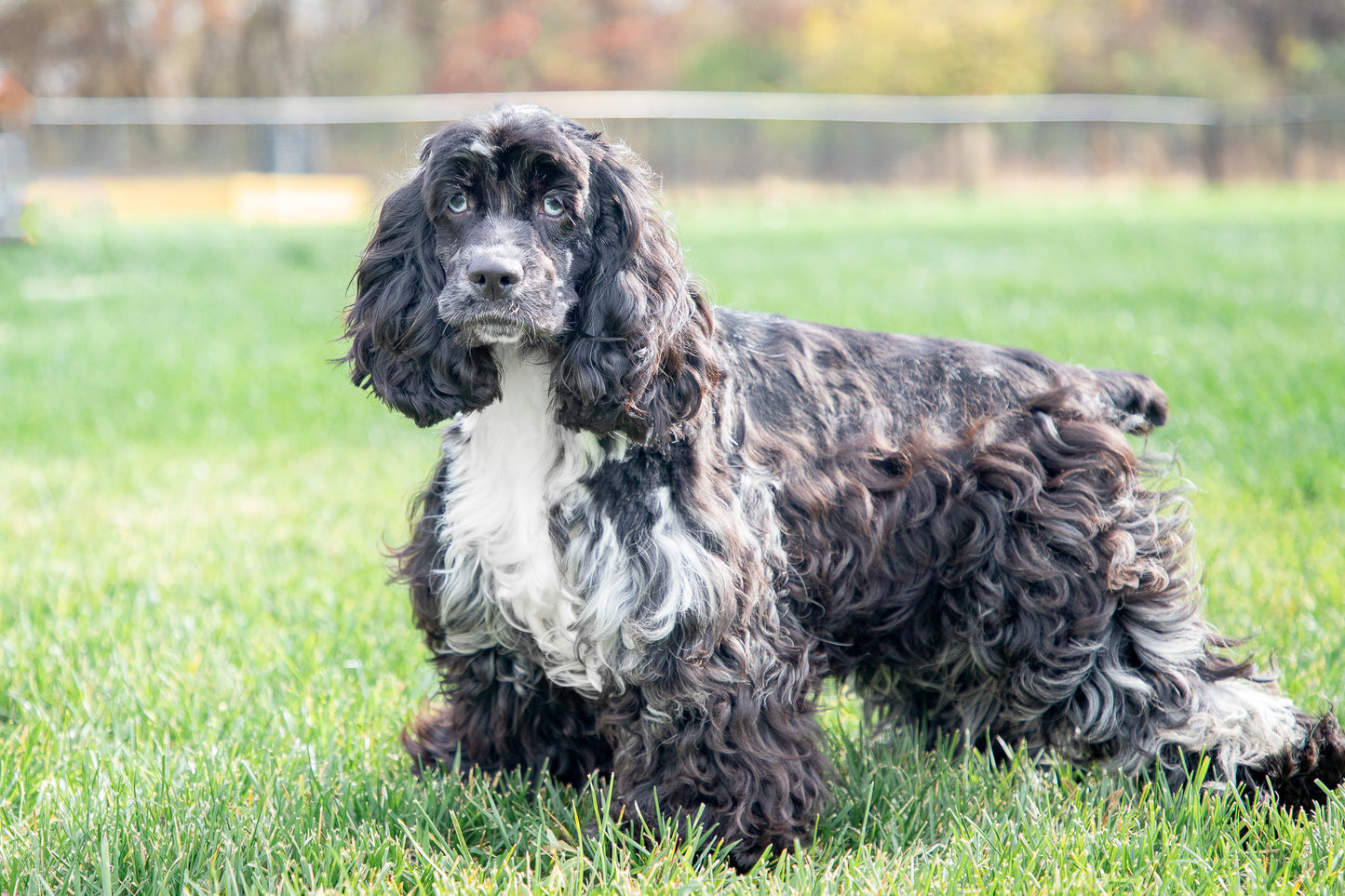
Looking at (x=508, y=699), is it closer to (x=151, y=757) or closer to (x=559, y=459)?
(x=559, y=459)

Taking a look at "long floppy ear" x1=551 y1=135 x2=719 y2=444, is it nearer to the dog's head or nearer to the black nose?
the dog's head

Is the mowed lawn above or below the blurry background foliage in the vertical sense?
below

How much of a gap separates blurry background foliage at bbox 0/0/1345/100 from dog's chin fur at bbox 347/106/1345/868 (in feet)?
118

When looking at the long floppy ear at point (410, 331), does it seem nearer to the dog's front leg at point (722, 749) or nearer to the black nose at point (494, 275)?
the black nose at point (494, 275)

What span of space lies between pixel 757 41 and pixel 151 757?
41514 mm

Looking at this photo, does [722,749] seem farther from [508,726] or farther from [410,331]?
[410,331]

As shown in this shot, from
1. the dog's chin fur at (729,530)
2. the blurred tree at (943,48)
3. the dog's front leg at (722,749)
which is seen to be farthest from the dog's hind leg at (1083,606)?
the blurred tree at (943,48)

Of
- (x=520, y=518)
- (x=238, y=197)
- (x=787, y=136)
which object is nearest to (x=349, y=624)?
(x=520, y=518)

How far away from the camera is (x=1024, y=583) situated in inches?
113

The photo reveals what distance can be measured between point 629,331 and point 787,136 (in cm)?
2659

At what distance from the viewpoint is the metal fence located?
2453 centimetres

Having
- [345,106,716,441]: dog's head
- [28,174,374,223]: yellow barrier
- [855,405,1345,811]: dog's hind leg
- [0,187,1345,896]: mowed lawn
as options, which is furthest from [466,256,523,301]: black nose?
[28,174,374,223]: yellow barrier

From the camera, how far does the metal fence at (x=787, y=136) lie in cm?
2453

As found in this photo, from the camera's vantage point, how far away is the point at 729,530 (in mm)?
2592
